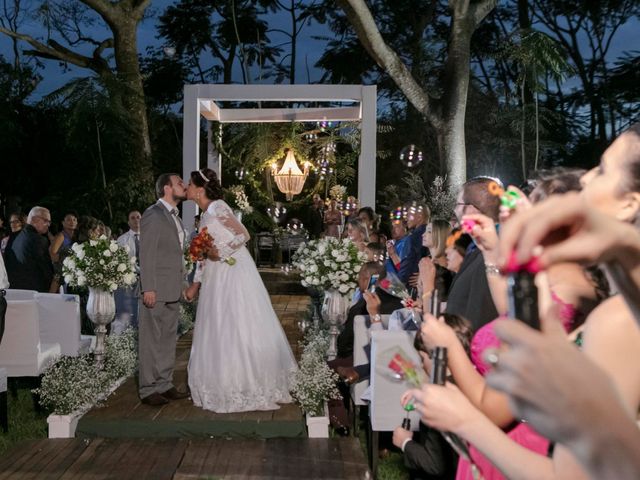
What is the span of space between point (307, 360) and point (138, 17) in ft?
45.4

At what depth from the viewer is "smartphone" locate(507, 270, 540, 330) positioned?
35.6 inches

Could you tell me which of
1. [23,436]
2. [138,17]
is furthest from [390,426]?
[138,17]

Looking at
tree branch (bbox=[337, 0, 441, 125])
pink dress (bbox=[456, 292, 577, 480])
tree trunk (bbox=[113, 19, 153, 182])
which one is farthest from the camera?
tree trunk (bbox=[113, 19, 153, 182])

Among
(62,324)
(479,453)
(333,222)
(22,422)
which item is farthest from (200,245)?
(333,222)

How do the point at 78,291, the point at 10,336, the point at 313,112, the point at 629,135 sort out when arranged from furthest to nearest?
the point at 313,112 → the point at 78,291 → the point at 10,336 → the point at 629,135

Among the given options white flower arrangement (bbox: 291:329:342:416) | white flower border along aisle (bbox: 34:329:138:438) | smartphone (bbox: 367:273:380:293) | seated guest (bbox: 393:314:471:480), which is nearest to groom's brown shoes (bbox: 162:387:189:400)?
white flower border along aisle (bbox: 34:329:138:438)

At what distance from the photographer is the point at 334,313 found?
707cm

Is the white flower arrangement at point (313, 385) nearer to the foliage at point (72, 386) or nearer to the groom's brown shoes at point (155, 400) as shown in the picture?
the groom's brown shoes at point (155, 400)

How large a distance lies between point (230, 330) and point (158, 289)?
2.24 ft

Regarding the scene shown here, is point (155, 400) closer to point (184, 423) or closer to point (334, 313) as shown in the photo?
point (184, 423)

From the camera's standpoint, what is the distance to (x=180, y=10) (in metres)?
30.4

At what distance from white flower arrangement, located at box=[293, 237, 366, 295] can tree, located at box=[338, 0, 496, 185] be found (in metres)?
8.40

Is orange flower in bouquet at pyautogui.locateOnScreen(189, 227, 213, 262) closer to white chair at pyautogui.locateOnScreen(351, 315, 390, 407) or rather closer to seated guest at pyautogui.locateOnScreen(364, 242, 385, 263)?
white chair at pyautogui.locateOnScreen(351, 315, 390, 407)

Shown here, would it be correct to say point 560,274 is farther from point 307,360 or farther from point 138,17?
point 138,17
